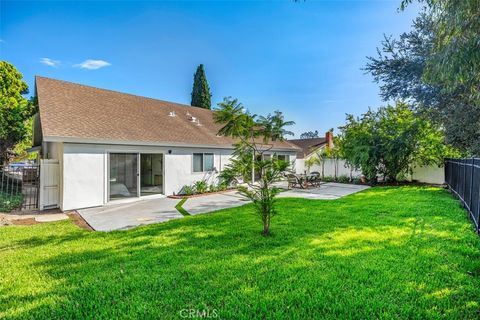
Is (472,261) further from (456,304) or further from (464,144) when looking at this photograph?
(464,144)

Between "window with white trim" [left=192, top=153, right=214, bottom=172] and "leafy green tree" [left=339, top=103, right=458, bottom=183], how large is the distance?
33.1 feet

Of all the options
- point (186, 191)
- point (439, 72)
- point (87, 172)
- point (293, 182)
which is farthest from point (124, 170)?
point (439, 72)

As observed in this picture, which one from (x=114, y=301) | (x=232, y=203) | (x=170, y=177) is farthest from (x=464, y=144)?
(x=114, y=301)

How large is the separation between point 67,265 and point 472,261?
716cm

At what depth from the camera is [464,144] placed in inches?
482

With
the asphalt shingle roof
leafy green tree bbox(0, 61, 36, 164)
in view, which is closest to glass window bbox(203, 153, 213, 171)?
the asphalt shingle roof

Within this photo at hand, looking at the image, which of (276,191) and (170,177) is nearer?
(276,191)

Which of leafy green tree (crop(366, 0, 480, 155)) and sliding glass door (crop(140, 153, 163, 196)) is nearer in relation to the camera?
leafy green tree (crop(366, 0, 480, 155))

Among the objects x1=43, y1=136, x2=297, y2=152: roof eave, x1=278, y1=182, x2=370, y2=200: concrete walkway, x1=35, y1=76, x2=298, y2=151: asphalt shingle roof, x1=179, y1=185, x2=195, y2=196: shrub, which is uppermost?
x1=35, y1=76, x2=298, y2=151: asphalt shingle roof

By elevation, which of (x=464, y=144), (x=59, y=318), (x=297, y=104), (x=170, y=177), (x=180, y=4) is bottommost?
(x=59, y=318)

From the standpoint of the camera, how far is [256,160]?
6.65m

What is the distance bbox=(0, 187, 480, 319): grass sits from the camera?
3168 mm

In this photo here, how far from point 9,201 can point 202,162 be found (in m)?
8.46

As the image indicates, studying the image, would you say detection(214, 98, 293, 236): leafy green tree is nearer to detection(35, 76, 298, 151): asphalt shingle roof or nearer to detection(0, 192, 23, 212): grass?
detection(35, 76, 298, 151): asphalt shingle roof
